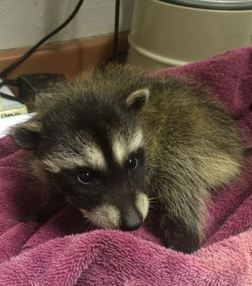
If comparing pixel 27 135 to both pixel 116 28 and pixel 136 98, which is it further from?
pixel 116 28

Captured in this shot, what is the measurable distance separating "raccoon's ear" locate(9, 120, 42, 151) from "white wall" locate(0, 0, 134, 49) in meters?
0.96

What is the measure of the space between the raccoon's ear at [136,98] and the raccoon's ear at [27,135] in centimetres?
21

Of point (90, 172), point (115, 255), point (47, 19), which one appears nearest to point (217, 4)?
point (47, 19)

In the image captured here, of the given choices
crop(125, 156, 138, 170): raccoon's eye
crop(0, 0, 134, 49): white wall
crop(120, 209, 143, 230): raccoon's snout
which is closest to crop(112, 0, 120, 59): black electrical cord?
crop(0, 0, 134, 49): white wall

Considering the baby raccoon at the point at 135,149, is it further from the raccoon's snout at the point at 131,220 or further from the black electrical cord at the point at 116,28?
the black electrical cord at the point at 116,28

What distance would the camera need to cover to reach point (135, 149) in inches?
44.1

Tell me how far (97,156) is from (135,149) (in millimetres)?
107

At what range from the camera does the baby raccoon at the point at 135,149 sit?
1.06 m

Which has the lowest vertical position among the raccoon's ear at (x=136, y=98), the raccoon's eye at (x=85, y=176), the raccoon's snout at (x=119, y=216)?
the raccoon's snout at (x=119, y=216)

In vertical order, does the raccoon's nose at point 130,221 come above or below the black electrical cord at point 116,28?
above

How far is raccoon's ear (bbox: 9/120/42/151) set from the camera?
115 cm

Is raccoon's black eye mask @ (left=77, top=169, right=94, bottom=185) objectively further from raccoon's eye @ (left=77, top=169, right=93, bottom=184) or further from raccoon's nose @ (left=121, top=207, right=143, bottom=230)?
raccoon's nose @ (left=121, top=207, right=143, bottom=230)

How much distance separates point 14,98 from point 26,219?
2.31 feet

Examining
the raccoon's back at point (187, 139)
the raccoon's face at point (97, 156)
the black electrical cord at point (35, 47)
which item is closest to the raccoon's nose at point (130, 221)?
the raccoon's face at point (97, 156)
